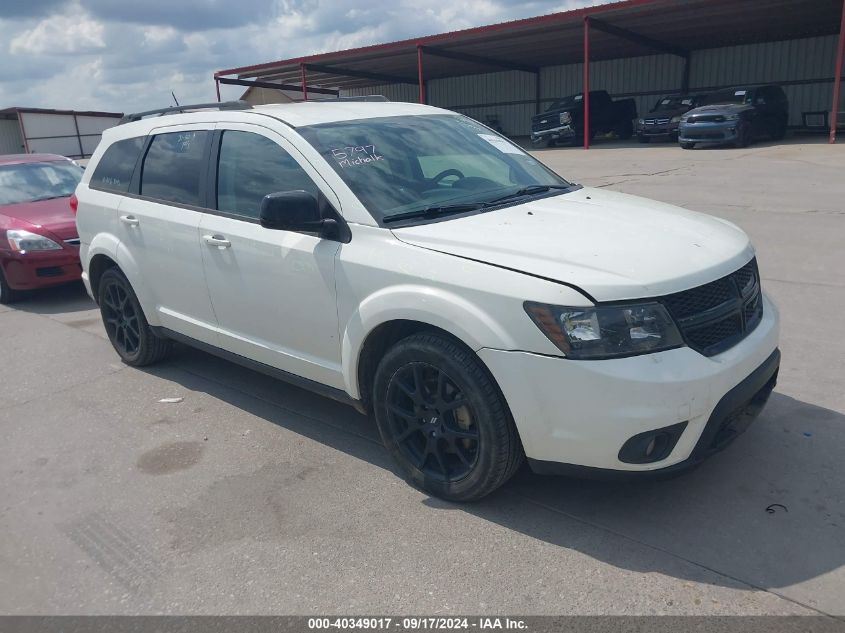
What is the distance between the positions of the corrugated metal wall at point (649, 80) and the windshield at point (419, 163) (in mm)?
27314

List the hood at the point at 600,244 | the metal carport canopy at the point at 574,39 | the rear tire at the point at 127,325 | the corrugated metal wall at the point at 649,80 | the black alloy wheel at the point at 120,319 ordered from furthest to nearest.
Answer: the corrugated metal wall at the point at 649,80 < the metal carport canopy at the point at 574,39 < the black alloy wheel at the point at 120,319 < the rear tire at the point at 127,325 < the hood at the point at 600,244

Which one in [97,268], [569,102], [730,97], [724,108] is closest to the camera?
[97,268]

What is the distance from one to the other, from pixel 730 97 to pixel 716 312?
20.1m

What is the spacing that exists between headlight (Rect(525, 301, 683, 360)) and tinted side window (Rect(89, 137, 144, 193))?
3.64m

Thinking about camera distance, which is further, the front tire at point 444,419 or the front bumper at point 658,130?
the front bumper at point 658,130

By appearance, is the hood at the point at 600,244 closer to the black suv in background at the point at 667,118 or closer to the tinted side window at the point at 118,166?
the tinted side window at the point at 118,166

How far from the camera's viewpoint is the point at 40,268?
7.90 meters

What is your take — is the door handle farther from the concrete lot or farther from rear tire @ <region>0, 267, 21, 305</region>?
rear tire @ <region>0, 267, 21, 305</region>

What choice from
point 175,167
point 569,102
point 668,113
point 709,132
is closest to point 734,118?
point 709,132

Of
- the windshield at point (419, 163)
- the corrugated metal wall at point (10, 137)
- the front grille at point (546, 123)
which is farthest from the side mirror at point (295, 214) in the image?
the corrugated metal wall at point (10, 137)

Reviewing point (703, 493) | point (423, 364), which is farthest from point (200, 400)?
point (703, 493)

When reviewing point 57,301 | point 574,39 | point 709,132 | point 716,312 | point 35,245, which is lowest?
point 57,301

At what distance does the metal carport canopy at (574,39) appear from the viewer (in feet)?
71.3

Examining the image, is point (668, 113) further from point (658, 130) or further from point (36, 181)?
point (36, 181)
